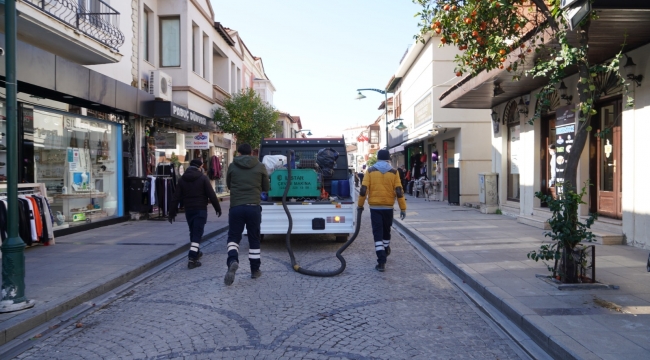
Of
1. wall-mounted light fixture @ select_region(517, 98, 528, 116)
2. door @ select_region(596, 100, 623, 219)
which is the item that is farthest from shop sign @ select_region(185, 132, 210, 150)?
door @ select_region(596, 100, 623, 219)

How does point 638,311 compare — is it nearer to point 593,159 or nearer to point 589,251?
point 589,251

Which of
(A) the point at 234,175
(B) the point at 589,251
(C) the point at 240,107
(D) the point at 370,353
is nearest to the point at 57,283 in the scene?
(A) the point at 234,175

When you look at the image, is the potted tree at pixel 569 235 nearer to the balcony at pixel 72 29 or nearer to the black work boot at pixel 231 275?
the black work boot at pixel 231 275

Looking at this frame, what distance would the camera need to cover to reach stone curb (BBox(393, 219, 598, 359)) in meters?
4.19

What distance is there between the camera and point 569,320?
494cm

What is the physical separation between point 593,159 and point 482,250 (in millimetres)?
3885

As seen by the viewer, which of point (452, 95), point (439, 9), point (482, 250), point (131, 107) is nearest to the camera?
point (439, 9)

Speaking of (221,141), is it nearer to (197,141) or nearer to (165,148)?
(197,141)

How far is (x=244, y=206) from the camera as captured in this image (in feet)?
23.6

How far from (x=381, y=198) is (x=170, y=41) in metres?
13.0

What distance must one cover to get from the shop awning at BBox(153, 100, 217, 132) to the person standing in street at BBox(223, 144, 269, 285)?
8.88 metres

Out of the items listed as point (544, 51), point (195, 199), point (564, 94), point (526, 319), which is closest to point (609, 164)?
point (564, 94)

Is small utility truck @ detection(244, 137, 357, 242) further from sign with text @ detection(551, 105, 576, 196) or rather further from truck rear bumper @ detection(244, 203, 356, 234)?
sign with text @ detection(551, 105, 576, 196)

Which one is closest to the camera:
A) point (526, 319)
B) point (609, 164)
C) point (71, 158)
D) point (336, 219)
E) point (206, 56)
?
point (526, 319)
